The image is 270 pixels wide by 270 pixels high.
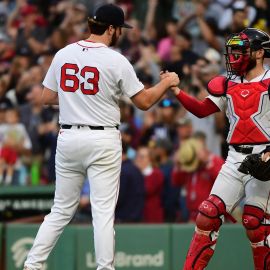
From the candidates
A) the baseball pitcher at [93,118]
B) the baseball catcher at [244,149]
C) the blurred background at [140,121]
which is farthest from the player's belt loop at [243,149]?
the blurred background at [140,121]

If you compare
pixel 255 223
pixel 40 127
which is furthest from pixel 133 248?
pixel 40 127

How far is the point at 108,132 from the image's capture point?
8375 millimetres

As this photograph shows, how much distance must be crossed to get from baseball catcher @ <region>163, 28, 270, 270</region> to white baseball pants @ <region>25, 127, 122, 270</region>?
0.80 meters

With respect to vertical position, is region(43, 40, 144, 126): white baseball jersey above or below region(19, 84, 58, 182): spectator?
above

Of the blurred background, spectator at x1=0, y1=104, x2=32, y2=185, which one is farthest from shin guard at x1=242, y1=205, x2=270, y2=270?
spectator at x1=0, y1=104, x2=32, y2=185

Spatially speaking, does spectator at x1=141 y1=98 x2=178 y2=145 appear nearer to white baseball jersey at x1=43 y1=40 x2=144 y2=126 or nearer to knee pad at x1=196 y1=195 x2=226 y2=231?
knee pad at x1=196 y1=195 x2=226 y2=231

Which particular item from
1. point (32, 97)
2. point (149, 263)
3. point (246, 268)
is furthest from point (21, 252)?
point (32, 97)

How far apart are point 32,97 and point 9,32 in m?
3.03

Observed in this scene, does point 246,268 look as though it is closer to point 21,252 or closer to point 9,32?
point 21,252

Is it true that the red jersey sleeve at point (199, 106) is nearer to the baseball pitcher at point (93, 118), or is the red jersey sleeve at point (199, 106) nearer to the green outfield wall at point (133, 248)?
the baseball pitcher at point (93, 118)

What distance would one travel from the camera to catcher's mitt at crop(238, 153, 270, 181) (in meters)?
8.33

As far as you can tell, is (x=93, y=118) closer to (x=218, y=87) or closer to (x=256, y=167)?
(x=218, y=87)

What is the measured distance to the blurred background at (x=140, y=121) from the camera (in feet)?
39.4

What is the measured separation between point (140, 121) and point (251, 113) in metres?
5.79
